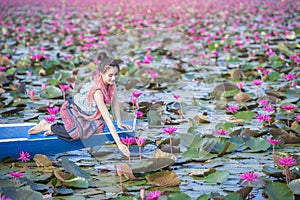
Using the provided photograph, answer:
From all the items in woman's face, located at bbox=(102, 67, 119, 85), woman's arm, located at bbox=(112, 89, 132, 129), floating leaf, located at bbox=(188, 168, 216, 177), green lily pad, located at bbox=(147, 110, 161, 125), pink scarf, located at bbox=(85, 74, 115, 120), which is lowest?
floating leaf, located at bbox=(188, 168, 216, 177)

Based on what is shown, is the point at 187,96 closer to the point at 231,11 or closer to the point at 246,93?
the point at 246,93

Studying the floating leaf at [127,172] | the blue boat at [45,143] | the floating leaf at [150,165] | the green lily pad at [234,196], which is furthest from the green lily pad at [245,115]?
the green lily pad at [234,196]

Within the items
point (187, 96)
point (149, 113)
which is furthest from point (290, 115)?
point (149, 113)

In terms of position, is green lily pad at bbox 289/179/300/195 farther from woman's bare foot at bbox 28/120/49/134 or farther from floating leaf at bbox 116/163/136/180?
woman's bare foot at bbox 28/120/49/134

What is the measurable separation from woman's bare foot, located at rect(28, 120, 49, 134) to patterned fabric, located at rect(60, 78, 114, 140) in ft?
0.49

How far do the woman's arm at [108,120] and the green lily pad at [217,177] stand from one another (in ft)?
1.57

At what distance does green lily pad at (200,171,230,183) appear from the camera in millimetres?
3459

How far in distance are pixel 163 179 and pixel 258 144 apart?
881mm

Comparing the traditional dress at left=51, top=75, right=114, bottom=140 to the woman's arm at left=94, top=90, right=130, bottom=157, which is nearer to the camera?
the woman's arm at left=94, top=90, right=130, bottom=157

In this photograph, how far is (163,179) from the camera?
11.3 feet

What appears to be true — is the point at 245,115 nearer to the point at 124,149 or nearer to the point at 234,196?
the point at 124,149

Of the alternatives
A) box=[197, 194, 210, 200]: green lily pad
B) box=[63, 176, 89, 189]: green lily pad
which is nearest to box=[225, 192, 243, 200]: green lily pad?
box=[197, 194, 210, 200]: green lily pad

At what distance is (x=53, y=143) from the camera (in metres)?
3.93

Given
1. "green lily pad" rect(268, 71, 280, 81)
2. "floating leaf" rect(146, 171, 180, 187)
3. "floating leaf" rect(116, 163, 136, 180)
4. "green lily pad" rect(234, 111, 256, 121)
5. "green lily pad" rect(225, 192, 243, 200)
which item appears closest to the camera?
"green lily pad" rect(225, 192, 243, 200)
